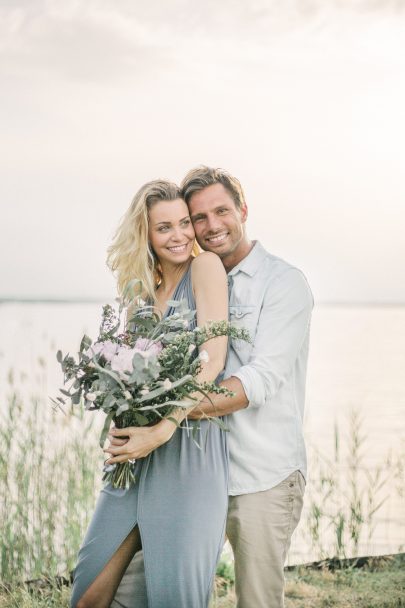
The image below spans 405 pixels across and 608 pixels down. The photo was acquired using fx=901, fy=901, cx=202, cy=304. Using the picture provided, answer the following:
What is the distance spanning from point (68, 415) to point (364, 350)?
1238cm

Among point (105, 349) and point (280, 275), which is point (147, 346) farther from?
point (280, 275)

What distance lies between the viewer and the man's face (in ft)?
11.0

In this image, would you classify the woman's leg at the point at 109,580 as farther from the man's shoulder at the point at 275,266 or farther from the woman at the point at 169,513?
the man's shoulder at the point at 275,266

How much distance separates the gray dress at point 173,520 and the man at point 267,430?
0.17 m

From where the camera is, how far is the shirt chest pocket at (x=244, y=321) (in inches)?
124

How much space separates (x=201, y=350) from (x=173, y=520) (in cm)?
55

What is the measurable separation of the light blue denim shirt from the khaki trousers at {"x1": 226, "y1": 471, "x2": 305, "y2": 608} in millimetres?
50

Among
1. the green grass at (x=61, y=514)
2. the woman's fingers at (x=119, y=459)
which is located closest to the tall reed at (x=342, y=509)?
the green grass at (x=61, y=514)

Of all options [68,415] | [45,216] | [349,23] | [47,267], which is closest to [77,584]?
[68,415]

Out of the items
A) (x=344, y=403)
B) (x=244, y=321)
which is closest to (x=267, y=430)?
(x=244, y=321)

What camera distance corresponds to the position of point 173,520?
9.37 ft

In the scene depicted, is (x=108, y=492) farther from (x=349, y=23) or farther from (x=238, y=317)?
(x=349, y=23)

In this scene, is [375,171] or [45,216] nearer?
[375,171]

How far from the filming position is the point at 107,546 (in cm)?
290
